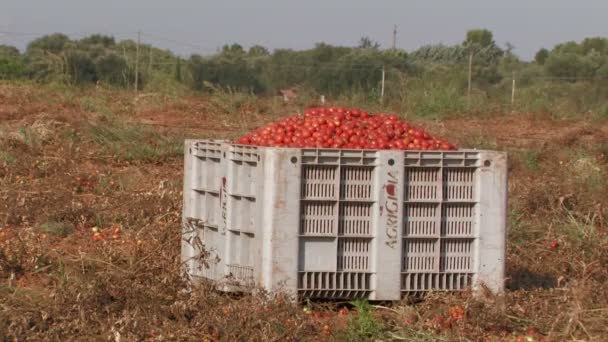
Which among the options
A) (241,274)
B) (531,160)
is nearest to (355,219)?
(241,274)

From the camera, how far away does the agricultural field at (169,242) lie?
538 centimetres

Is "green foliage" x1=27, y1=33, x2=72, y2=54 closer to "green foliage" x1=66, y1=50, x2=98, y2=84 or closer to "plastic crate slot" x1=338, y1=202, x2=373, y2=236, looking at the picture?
"green foliage" x1=66, y1=50, x2=98, y2=84

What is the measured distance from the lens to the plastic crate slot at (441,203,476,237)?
5.82 m

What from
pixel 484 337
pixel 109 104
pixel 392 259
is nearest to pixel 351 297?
pixel 392 259

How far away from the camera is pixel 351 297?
19.0ft

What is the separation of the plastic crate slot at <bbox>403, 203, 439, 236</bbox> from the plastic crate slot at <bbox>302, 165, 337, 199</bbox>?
0.42 m

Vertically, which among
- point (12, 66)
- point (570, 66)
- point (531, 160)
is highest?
point (570, 66)

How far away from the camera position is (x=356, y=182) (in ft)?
18.6

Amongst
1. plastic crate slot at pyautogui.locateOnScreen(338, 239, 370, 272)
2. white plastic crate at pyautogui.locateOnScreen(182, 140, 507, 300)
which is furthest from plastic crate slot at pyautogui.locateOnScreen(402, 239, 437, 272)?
plastic crate slot at pyautogui.locateOnScreen(338, 239, 370, 272)

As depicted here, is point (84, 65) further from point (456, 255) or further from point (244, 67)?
point (456, 255)

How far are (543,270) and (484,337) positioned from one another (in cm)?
199

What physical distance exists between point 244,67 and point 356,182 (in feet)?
75.5

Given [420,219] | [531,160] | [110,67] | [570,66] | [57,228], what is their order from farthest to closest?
[570,66] → [110,67] → [531,160] → [57,228] → [420,219]

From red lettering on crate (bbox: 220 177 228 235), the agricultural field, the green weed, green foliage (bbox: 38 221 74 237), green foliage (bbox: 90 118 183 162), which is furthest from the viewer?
the green weed
